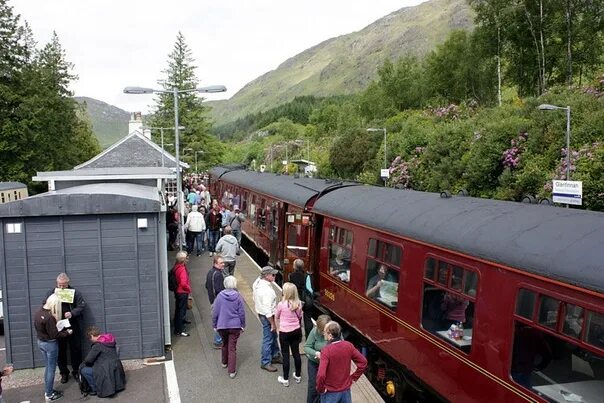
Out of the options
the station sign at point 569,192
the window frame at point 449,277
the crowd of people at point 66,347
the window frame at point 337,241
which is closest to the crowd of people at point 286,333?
the window frame at point 337,241

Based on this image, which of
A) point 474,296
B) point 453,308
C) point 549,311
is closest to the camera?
point 549,311

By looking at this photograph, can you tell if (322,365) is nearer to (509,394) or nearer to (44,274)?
(509,394)

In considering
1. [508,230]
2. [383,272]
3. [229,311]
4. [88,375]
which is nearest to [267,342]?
[229,311]

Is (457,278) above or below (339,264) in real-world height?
above

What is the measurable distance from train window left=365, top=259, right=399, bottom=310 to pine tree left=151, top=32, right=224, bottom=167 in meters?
51.5

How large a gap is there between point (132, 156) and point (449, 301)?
29.2 m

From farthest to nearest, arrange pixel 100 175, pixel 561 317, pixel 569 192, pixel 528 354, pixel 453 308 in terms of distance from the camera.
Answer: pixel 569 192 → pixel 100 175 → pixel 453 308 → pixel 528 354 → pixel 561 317

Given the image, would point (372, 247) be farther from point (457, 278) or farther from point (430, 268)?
point (457, 278)

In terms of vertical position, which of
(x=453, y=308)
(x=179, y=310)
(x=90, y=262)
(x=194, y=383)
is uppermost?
(x=453, y=308)

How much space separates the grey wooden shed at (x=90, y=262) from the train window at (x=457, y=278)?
4.92 meters

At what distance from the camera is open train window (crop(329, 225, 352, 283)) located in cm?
1016

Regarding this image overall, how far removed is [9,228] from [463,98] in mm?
41030

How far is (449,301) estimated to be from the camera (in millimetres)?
6680

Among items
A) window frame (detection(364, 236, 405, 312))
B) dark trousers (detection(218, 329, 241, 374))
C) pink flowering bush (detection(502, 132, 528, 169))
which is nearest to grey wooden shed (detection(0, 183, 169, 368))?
dark trousers (detection(218, 329, 241, 374))
